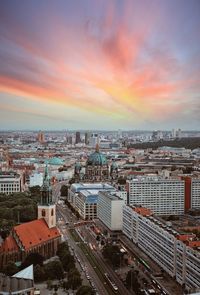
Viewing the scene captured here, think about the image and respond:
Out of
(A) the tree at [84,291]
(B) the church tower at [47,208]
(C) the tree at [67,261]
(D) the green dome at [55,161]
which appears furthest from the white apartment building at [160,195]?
(D) the green dome at [55,161]

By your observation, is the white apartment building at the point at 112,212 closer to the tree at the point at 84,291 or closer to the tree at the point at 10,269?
the tree at the point at 10,269

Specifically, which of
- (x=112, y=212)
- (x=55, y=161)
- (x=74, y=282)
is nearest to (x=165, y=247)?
(x=74, y=282)

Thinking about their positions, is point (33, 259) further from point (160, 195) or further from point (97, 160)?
point (97, 160)

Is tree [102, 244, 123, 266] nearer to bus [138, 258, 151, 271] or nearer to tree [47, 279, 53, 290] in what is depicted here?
bus [138, 258, 151, 271]

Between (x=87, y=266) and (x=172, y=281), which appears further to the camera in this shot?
(x=87, y=266)

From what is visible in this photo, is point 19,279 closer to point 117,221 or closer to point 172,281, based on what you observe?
point 172,281

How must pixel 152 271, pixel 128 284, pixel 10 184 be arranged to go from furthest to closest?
1. pixel 10 184
2. pixel 152 271
3. pixel 128 284

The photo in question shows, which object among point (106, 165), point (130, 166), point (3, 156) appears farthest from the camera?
point (130, 166)

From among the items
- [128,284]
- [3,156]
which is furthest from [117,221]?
[3,156]
